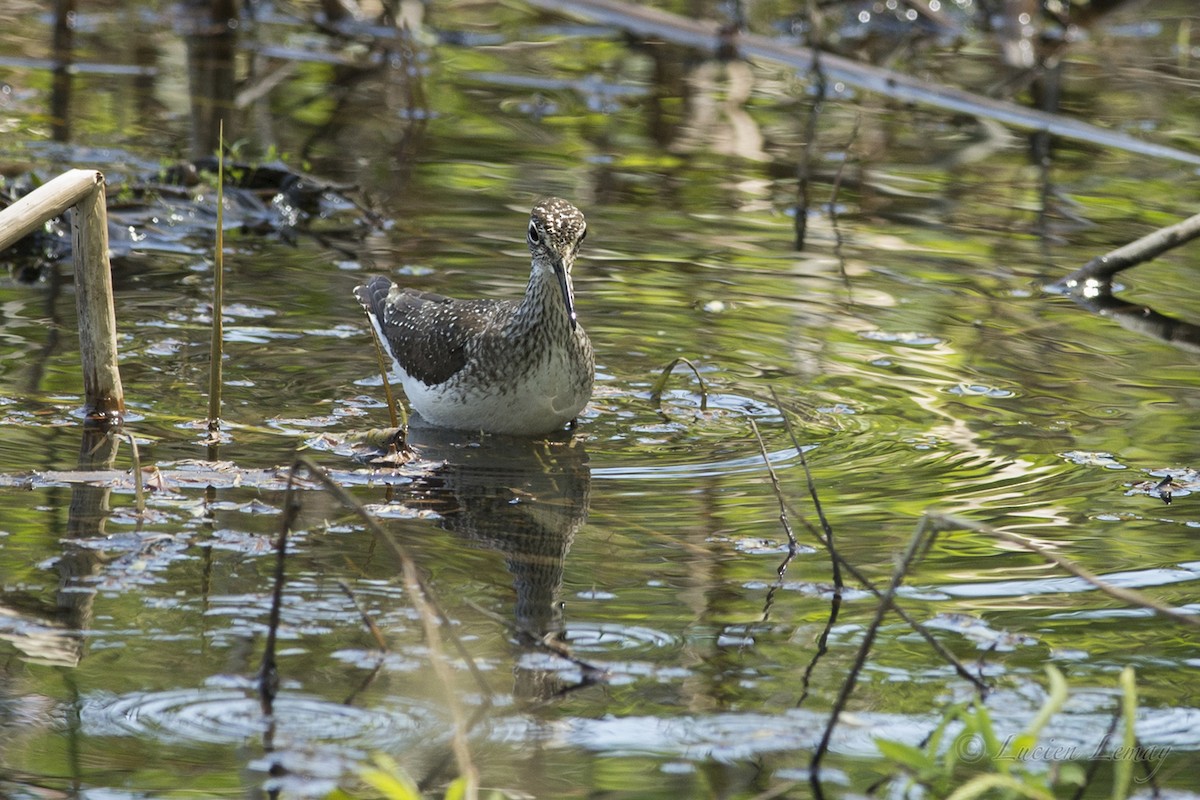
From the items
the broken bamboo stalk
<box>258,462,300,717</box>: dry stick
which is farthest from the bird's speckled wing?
<box>258,462,300,717</box>: dry stick

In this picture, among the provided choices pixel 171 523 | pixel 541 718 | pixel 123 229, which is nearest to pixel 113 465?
pixel 171 523

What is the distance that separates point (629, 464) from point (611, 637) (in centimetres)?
195

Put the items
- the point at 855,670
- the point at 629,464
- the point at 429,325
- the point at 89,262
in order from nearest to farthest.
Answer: the point at 855,670, the point at 89,262, the point at 629,464, the point at 429,325

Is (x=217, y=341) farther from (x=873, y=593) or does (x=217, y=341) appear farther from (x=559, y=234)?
(x=873, y=593)

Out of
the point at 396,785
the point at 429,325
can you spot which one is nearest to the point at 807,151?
the point at 429,325

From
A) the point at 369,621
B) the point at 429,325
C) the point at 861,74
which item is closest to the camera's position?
the point at 369,621

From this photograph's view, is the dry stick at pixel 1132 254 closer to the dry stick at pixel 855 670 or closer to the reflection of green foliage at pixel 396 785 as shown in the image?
the dry stick at pixel 855 670

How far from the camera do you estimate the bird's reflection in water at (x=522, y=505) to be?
5.61 m

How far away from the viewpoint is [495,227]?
10.9m

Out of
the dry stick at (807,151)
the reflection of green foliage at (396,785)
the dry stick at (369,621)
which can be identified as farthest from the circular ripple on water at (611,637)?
the dry stick at (807,151)

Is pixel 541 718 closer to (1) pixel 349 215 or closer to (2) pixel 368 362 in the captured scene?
(2) pixel 368 362

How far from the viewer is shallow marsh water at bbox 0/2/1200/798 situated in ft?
16.0

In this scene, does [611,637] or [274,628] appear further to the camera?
[611,637]

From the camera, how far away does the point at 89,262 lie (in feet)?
23.0
